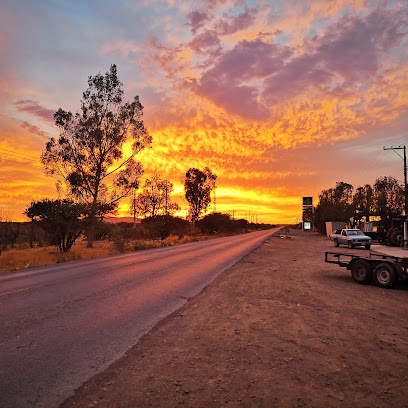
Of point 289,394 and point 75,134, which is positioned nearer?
point 289,394

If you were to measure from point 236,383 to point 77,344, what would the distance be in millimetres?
2571

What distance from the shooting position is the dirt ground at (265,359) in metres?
3.54

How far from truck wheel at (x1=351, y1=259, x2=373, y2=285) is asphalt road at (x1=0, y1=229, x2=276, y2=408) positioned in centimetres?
534

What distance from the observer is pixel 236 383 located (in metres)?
3.85

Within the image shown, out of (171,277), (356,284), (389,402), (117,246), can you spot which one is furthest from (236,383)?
(117,246)

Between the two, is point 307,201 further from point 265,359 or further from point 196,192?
point 265,359

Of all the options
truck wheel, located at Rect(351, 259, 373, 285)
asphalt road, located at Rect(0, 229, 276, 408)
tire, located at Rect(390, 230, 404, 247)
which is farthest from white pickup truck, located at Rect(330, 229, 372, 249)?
asphalt road, located at Rect(0, 229, 276, 408)

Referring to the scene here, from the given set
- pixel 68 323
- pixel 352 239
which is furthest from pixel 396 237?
pixel 68 323

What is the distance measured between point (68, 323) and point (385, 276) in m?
9.84

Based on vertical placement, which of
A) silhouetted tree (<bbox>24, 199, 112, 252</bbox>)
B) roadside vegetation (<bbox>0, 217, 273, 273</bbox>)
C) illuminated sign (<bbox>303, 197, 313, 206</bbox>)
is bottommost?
roadside vegetation (<bbox>0, 217, 273, 273</bbox>)

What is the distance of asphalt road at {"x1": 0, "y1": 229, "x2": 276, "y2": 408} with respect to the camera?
3791 mm

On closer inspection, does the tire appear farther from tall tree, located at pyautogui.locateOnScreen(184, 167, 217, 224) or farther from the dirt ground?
tall tree, located at pyautogui.locateOnScreen(184, 167, 217, 224)

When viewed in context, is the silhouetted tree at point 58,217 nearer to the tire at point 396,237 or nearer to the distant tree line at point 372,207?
the tire at point 396,237

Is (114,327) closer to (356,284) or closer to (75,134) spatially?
(356,284)
